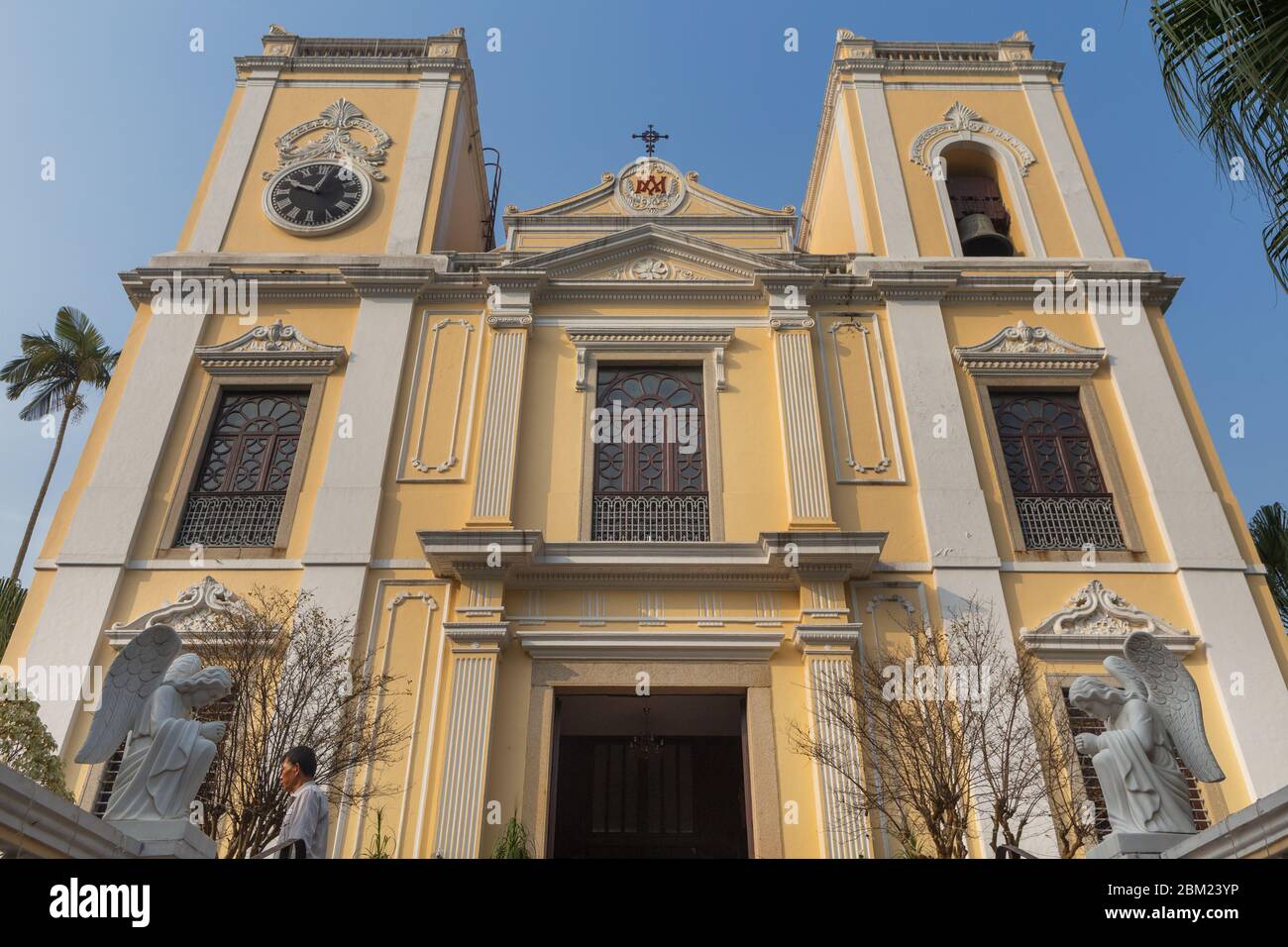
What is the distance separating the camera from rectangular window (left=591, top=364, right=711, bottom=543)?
11555mm

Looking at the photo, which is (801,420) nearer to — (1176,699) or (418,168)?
(1176,699)

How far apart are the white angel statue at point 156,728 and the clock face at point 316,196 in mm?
9413

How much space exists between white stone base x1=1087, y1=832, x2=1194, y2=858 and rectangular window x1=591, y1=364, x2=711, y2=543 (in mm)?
5999

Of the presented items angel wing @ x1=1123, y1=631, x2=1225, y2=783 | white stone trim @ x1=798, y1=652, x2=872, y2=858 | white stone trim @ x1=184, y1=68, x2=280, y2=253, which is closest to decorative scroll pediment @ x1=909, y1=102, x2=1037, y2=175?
white stone trim @ x1=798, y1=652, x2=872, y2=858

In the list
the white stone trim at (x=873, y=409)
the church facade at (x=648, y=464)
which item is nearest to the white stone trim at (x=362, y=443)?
the church facade at (x=648, y=464)

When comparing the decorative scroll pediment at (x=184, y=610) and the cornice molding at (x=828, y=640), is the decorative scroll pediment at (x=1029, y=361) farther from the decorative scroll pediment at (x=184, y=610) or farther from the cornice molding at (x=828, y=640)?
the decorative scroll pediment at (x=184, y=610)

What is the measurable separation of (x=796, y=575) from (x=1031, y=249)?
701cm

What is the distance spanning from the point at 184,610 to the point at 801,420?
24.6 ft

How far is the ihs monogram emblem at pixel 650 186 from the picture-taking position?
15.0 metres

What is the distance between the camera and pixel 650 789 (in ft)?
44.0

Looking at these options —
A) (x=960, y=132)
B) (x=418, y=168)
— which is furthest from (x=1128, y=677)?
(x=418, y=168)

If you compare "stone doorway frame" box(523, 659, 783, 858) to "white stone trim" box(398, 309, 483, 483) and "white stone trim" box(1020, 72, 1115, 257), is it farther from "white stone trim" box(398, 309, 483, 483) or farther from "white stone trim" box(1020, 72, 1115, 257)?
"white stone trim" box(1020, 72, 1115, 257)

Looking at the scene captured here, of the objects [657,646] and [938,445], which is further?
[938,445]
